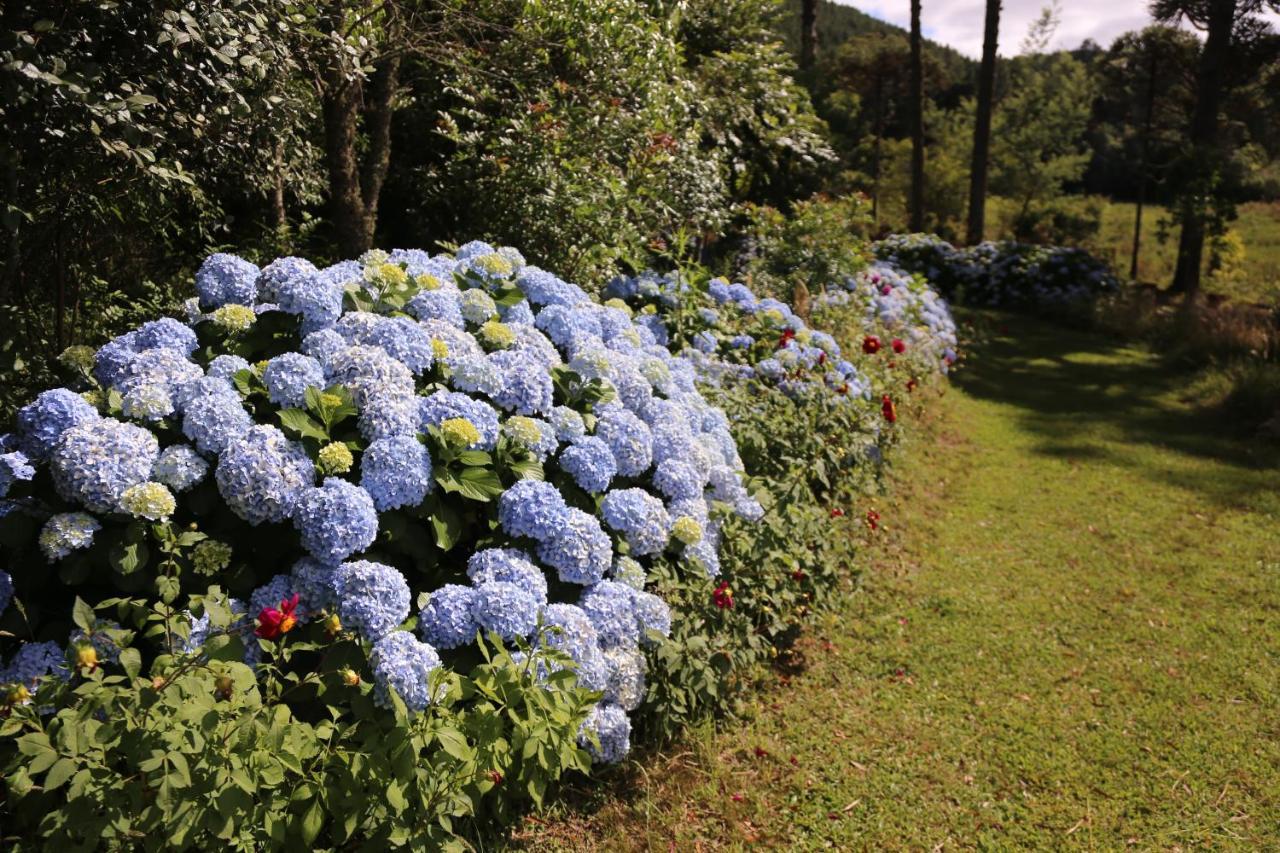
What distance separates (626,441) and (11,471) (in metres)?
1.95

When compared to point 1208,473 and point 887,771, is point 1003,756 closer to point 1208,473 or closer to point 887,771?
point 887,771

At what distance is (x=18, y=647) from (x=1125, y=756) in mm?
3944

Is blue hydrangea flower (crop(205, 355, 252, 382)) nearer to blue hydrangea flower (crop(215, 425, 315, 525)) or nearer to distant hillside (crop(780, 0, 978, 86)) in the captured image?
blue hydrangea flower (crop(215, 425, 315, 525))

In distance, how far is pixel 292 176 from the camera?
204 inches

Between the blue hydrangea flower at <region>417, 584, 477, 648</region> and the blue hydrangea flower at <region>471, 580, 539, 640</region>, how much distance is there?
1.1 inches

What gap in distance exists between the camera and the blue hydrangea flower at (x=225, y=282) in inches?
126

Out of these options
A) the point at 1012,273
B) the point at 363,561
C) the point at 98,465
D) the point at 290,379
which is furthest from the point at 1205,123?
the point at 98,465

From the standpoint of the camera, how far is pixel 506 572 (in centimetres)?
274

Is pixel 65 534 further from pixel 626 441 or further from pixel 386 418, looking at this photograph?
pixel 626 441

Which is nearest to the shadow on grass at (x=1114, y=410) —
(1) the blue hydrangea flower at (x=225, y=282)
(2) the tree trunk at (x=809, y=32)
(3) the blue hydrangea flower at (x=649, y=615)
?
(3) the blue hydrangea flower at (x=649, y=615)

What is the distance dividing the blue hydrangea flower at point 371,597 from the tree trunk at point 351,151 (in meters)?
3.53

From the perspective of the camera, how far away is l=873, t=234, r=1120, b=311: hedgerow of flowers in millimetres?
14867

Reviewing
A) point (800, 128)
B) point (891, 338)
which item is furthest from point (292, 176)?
point (800, 128)

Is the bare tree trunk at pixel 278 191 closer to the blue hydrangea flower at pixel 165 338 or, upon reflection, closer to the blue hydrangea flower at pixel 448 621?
the blue hydrangea flower at pixel 165 338
